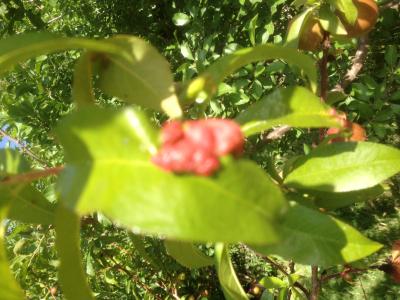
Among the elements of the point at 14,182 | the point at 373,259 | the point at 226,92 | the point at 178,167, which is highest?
the point at 178,167

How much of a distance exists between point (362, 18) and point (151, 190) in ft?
3.58

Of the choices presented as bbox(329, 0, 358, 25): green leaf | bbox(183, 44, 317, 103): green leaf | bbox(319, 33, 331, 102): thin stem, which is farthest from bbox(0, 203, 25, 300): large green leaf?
bbox(329, 0, 358, 25): green leaf

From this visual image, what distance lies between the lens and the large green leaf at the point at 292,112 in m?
0.67

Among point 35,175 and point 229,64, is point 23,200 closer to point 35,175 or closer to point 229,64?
point 35,175

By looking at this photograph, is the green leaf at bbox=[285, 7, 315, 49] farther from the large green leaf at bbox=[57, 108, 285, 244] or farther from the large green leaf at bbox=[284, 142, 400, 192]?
the large green leaf at bbox=[57, 108, 285, 244]

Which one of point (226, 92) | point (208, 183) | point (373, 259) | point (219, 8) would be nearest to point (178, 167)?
point (208, 183)

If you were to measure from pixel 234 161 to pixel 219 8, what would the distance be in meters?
2.12

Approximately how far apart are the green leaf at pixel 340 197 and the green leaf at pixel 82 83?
1.51 feet

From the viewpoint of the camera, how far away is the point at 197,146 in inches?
16.1

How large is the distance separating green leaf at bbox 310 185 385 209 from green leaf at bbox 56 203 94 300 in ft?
1.51

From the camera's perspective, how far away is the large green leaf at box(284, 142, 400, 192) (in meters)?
0.79

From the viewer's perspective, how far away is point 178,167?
407 millimetres

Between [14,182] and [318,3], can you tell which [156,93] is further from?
[318,3]

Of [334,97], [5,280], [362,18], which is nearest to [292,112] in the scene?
[5,280]
